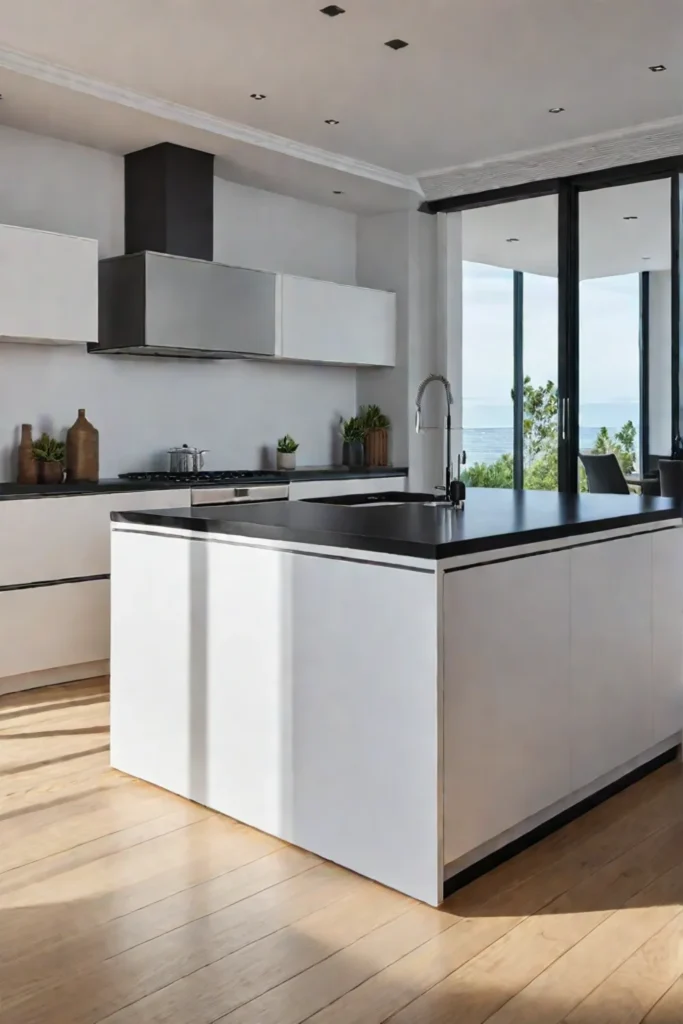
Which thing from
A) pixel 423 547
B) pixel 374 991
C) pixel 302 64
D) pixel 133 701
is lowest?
pixel 374 991

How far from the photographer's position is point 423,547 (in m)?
2.17

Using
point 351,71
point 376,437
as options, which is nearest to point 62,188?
point 351,71

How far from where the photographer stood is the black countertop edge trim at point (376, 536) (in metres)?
2.21

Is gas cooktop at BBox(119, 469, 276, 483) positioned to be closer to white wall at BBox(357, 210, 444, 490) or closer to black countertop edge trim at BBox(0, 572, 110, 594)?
black countertop edge trim at BBox(0, 572, 110, 594)

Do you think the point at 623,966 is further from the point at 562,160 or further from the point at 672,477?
the point at 562,160

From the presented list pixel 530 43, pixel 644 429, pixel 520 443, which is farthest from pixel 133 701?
pixel 644 429

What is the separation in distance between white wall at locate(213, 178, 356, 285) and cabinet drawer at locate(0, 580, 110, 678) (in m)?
2.25

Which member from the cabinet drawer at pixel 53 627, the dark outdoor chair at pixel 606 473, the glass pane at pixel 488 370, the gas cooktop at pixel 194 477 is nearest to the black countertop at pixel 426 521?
the cabinet drawer at pixel 53 627

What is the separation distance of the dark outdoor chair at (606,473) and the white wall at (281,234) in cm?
200

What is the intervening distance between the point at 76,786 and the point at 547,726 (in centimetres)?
145

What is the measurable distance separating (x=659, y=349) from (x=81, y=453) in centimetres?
643

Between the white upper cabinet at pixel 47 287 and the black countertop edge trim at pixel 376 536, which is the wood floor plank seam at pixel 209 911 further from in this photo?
the white upper cabinet at pixel 47 287

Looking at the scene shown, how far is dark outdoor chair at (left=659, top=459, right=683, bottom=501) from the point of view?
4512mm

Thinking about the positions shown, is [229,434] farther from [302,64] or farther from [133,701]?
[133,701]
